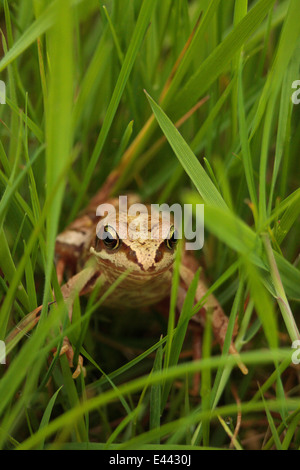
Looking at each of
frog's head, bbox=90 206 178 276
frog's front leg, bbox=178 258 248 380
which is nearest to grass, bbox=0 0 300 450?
frog's front leg, bbox=178 258 248 380

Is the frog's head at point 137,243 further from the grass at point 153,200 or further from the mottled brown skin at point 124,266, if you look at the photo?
the grass at point 153,200

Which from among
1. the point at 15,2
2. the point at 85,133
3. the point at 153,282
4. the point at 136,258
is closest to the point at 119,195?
the point at 85,133

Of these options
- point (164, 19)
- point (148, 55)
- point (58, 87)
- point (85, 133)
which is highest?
point (164, 19)

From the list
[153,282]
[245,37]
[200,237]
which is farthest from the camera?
[200,237]

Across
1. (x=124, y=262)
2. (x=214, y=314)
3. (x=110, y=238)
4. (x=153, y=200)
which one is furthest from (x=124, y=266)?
(x=153, y=200)
